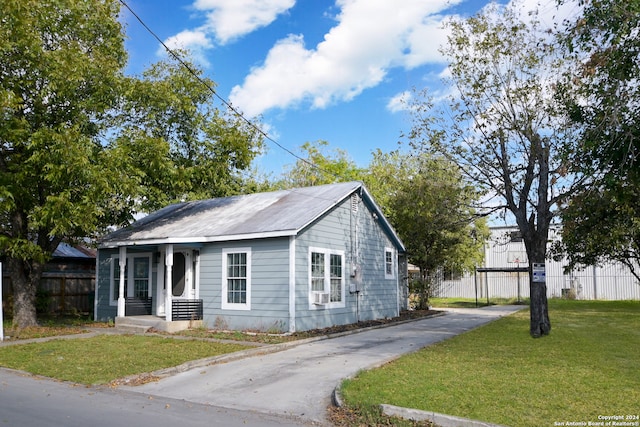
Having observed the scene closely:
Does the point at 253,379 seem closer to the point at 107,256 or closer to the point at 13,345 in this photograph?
the point at 13,345

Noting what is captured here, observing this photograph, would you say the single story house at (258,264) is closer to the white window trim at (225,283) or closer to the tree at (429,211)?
the white window trim at (225,283)

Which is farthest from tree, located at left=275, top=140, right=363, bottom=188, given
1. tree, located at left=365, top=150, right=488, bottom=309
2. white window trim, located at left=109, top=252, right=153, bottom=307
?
white window trim, located at left=109, top=252, right=153, bottom=307

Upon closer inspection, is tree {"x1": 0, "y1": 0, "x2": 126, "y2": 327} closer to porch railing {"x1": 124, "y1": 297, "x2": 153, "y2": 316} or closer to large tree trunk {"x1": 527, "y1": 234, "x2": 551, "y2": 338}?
porch railing {"x1": 124, "y1": 297, "x2": 153, "y2": 316}

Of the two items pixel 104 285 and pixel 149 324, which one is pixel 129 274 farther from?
pixel 149 324

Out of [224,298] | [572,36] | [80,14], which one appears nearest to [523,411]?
[572,36]

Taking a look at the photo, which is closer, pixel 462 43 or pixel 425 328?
pixel 462 43

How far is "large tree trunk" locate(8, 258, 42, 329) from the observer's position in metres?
17.2

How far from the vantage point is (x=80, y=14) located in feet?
53.7

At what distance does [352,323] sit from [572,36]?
38.2ft

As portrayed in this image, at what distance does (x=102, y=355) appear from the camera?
1197 cm

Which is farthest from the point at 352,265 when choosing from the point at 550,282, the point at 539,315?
the point at 550,282

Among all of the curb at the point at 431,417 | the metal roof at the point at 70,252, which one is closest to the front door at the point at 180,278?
the metal roof at the point at 70,252

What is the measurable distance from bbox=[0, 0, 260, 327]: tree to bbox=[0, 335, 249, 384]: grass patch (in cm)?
326

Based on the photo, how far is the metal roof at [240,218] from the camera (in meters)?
16.3
